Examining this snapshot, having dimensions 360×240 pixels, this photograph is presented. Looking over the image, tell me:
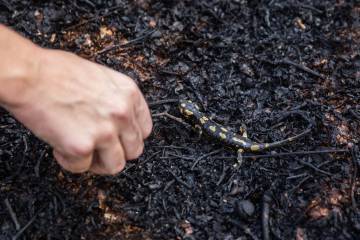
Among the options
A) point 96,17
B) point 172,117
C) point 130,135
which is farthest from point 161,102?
point 130,135

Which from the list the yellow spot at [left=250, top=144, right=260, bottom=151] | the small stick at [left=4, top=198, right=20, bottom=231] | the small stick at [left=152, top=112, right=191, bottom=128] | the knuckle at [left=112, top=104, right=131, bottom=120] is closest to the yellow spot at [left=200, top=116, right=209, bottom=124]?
the small stick at [left=152, top=112, right=191, bottom=128]

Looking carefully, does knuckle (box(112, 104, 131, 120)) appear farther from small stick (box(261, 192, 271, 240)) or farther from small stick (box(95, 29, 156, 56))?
small stick (box(95, 29, 156, 56))

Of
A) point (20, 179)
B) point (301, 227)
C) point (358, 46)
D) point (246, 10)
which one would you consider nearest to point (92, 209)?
point (20, 179)

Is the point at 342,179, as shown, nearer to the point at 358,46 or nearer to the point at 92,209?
the point at 358,46

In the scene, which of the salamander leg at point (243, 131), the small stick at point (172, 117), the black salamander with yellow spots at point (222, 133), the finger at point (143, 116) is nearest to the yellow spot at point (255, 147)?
the black salamander with yellow spots at point (222, 133)

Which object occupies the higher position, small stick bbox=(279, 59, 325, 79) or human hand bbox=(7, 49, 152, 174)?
human hand bbox=(7, 49, 152, 174)

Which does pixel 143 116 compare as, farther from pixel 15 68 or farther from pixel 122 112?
pixel 15 68

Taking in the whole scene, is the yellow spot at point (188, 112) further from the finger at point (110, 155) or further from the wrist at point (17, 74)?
the wrist at point (17, 74)
